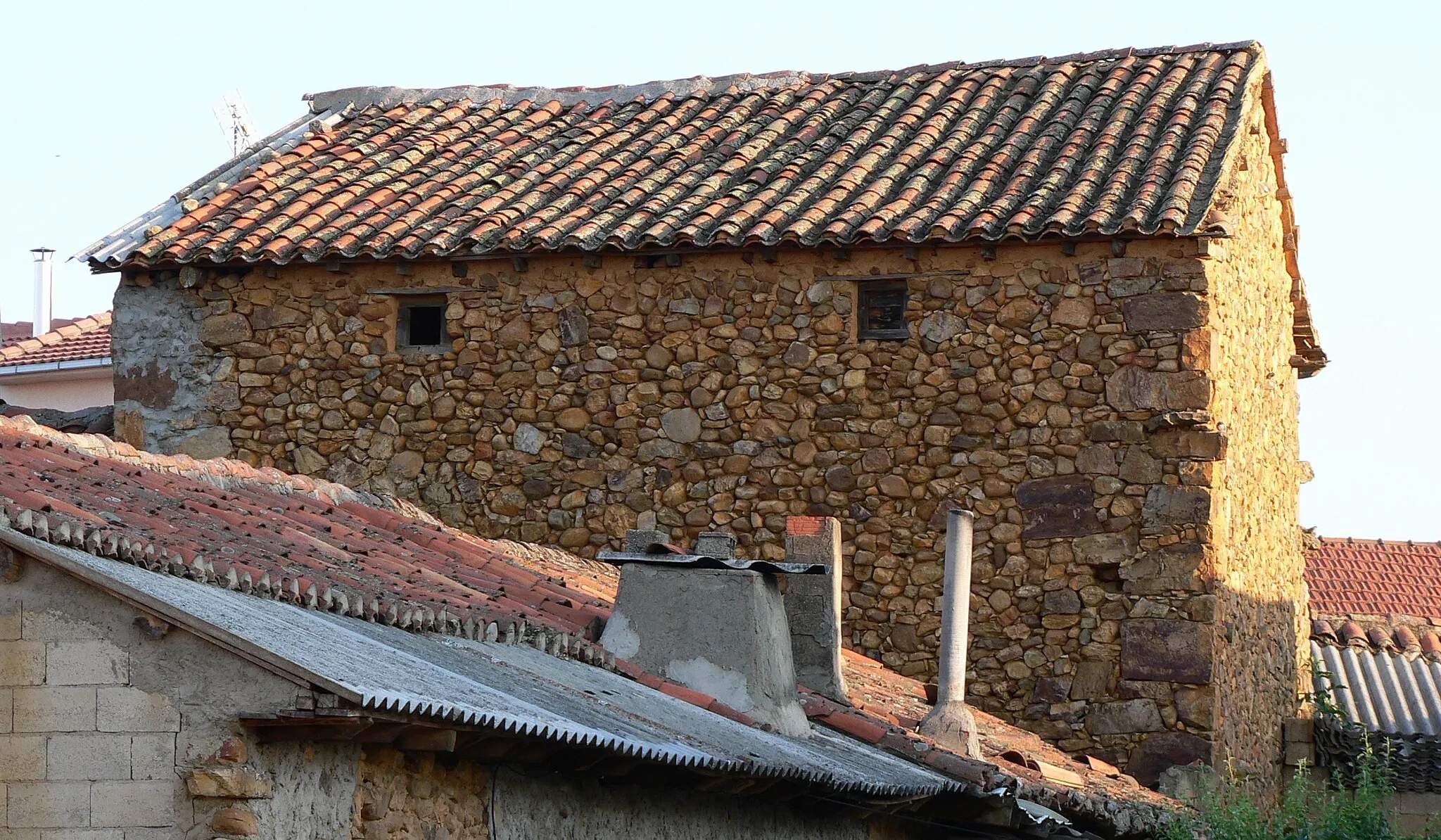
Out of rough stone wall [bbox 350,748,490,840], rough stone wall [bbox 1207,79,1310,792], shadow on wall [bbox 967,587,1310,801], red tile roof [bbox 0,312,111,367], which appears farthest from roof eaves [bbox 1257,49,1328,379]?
red tile roof [bbox 0,312,111,367]

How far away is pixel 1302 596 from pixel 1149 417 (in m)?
4.81

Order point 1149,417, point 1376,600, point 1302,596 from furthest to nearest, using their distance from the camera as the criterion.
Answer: point 1376,600, point 1302,596, point 1149,417

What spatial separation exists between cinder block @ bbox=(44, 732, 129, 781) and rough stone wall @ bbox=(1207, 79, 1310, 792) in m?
7.72

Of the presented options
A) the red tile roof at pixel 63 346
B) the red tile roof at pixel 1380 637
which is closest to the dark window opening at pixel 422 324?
the red tile roof at pixel 1380 637

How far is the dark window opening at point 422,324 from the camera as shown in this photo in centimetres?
1289

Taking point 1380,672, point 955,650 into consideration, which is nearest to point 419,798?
point 955,650

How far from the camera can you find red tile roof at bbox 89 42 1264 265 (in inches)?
473

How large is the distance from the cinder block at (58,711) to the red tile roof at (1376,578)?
18462 millimetres

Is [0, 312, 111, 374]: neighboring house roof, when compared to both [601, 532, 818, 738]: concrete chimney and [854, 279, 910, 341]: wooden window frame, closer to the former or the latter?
[854, 279, 910, 341]: wooden window frame

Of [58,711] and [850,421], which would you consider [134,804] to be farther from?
[850,421]

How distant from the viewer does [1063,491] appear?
38.4ft

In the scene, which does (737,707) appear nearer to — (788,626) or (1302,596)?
(788,626)

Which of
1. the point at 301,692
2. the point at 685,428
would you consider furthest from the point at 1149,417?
the point at 301,692

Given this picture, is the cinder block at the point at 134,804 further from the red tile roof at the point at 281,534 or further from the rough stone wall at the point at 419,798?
the red tile roof at the point at 281,534
